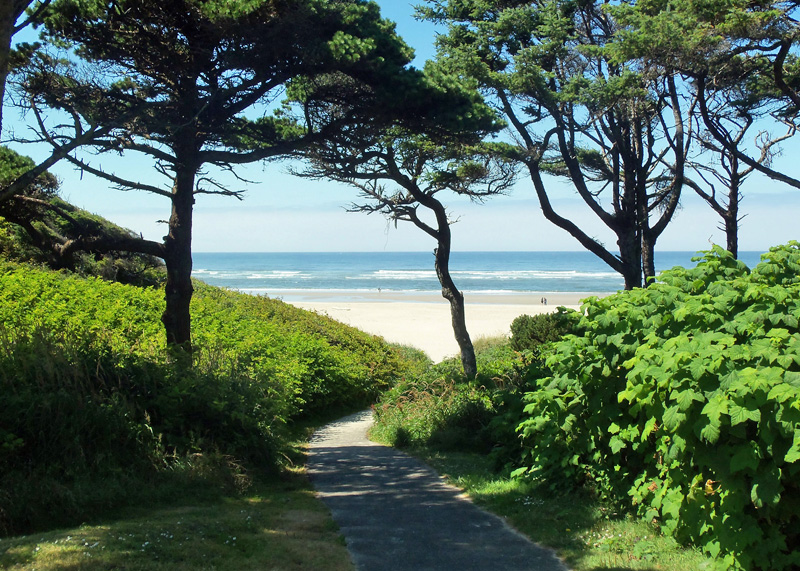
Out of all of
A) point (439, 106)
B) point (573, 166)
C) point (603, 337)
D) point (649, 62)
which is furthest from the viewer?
point (573, 166)

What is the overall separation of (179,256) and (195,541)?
4809 mm

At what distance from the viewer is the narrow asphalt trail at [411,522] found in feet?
16.2

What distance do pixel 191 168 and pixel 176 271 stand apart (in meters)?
1.42

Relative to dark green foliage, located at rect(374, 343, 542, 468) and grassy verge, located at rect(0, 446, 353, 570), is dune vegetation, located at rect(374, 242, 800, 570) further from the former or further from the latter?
grassy verge, located at rect(0, 446, 353, 570)

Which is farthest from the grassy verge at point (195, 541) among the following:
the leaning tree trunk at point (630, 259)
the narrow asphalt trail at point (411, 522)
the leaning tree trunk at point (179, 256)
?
the leaning tree trunk at point (630, 259)

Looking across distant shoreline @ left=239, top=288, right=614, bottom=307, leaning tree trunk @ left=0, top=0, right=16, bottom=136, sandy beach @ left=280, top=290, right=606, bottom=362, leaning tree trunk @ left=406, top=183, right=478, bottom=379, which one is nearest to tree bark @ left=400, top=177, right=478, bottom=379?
leaning tree trunk @ left=406, top=183, right=478, bottom=379

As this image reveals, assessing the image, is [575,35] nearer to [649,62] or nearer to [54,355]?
[649,62]

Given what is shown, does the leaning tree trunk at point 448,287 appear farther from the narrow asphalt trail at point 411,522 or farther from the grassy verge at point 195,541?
the grassy verge at point 195,541

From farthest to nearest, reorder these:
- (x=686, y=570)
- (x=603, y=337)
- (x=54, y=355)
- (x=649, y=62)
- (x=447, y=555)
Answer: (x=649, y=62) → (x=54, y=355) → (x=603, y=337) → (x=447, y=555) → (x=686, y=570)

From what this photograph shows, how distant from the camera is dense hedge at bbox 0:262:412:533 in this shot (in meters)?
5.80

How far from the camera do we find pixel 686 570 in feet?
14.5

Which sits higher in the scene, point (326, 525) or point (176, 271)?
point (176, 271)

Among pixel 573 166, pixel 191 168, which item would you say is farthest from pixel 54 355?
pixel 573 166

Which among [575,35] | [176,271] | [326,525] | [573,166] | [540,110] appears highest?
[575,35]
